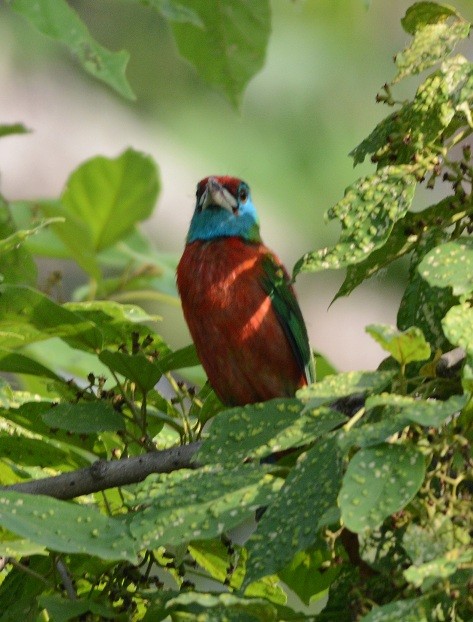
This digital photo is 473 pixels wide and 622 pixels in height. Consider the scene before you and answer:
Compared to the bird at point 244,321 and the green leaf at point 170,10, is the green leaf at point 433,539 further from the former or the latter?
the bird at point 244,321

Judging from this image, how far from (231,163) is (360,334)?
1.63 m

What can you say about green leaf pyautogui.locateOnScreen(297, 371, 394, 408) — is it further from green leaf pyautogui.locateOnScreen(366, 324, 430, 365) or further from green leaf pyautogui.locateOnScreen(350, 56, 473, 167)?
green leaf pyautogui.locateOnScreen(350, 56, 473, 167)

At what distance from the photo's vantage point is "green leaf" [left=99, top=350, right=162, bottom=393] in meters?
2.08

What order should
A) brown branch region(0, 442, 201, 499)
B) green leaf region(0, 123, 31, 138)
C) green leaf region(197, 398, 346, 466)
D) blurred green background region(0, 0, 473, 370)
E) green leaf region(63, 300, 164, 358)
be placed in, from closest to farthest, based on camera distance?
green leaf region(197, 398, 346, 466) < brown branch region(0, 442, 201, 499) < green leaf region(63, 300, 164, 358) < green leaf region(0, 123, 31, 138) < blurred green background region(0, 0, 473, 370)

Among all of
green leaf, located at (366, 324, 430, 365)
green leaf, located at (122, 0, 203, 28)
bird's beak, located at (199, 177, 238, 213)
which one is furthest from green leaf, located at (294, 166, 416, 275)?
bird's beak, located at (199, 177, 238, 213)

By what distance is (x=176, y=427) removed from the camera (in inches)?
87.6

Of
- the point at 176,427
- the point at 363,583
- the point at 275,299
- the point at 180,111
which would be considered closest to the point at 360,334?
the point at 180,111

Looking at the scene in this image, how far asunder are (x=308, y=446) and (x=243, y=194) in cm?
211

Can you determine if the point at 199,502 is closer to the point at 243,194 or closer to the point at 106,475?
the point at 106,475

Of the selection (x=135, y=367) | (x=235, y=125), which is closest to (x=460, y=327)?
(x=135, y=367)

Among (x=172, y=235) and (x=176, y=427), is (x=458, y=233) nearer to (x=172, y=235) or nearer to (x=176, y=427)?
(x=176, y=427)

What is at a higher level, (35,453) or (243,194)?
(243,194)

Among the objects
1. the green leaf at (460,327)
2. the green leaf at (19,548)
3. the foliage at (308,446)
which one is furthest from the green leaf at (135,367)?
the green leaf at (460,327)

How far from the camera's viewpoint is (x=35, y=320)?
216 cm
